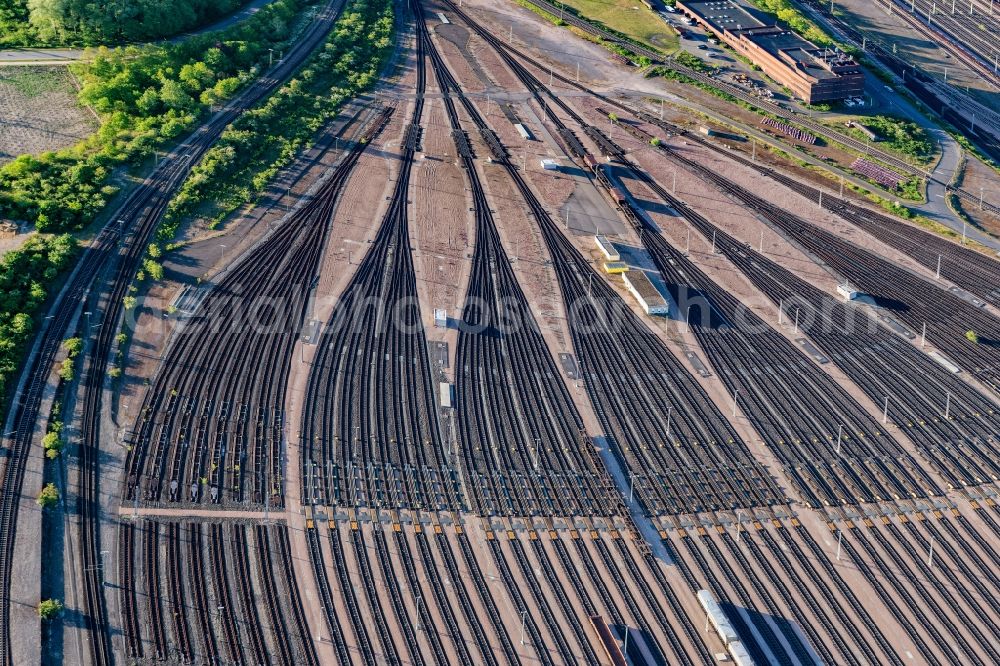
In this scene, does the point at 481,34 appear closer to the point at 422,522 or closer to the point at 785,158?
the point at 785,158

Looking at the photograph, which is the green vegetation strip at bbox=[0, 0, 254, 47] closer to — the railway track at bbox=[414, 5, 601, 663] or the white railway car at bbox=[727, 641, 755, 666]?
the railway track at bbox=[414, 5, 601, 663]

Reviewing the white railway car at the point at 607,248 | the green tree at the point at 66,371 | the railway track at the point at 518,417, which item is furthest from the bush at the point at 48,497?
the white railway car at the point at 607,248

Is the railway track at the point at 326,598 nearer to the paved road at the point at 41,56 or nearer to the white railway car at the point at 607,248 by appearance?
the white railway car at the point at 607,248

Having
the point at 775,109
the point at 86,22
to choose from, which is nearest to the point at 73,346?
the point at 86,22

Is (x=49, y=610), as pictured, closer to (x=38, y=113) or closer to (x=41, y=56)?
(x=38, y=113)

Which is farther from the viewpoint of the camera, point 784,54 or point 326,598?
point 784,54

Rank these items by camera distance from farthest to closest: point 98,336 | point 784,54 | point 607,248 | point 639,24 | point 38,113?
point 639,24 → point 784,54 → point 38,113 → point 607,248 → point 98,336
